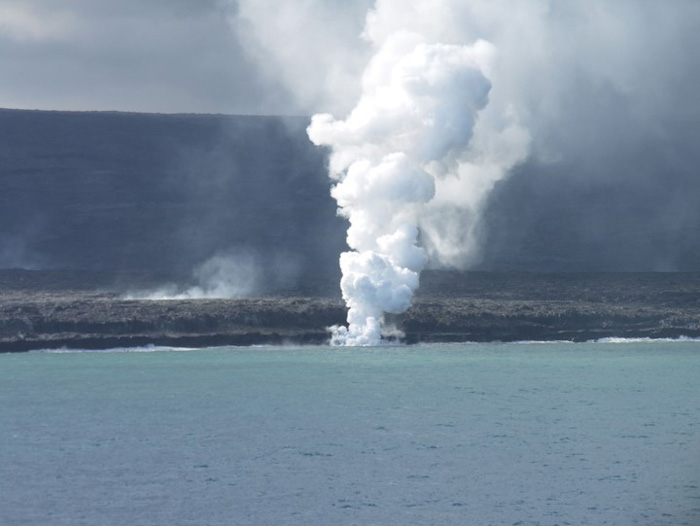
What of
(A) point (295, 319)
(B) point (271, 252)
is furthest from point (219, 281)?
(A) point (295, 319)

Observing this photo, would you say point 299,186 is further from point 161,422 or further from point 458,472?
point 458,472

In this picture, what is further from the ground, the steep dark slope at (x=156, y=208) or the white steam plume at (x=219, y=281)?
the steep dark slope at (x=156, y=208)

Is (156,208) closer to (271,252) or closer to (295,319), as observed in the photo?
(271,252)

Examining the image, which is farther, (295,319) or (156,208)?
(156,208)

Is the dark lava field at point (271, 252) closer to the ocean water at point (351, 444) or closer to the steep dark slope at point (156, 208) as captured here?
the steep dark slope at point (156, 208)

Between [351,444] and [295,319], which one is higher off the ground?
[295,319]

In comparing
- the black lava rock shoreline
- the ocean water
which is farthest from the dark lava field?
the ocean water

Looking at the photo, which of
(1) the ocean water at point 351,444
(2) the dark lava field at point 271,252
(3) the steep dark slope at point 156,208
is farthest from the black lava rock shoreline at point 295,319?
(3) the steep dark slope at point 156,208
